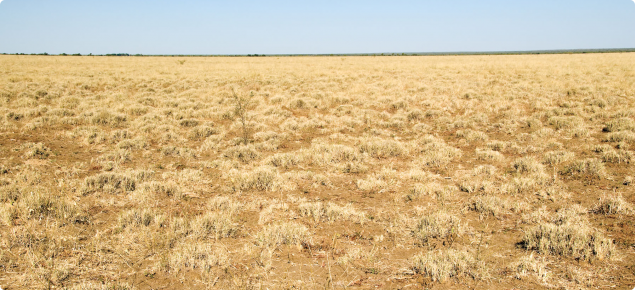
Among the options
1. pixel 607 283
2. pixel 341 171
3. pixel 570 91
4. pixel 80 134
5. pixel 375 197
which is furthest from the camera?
pixel 570 91

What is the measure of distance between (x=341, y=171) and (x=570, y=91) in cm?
1648

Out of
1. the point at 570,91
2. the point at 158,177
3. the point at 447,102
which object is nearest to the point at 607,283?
the point at 158,177

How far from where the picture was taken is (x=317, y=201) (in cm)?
625

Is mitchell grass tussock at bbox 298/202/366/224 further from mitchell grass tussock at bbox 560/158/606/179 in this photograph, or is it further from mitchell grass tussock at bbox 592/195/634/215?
mitchell grass tussock at bbox 560/158/606/179

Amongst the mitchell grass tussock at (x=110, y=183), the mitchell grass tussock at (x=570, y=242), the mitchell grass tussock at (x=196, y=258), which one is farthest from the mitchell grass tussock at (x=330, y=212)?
the mitchell grass tussock at (x=110, y=183)

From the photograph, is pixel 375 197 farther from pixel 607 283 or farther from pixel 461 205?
pixel 607 283

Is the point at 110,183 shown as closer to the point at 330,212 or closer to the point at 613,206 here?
the point at 330,212

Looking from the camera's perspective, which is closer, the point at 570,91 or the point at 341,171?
the point at 341,171

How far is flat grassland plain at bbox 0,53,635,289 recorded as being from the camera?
13.3 feet

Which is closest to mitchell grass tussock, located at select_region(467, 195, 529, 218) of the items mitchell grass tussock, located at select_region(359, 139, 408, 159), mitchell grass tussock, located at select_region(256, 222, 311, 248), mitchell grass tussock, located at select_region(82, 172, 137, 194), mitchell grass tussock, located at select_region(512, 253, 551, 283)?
mitchell grass tussock, located at select_region(512, 253, 551, 283)

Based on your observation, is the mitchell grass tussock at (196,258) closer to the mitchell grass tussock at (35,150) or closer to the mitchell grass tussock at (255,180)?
the mitchell grass tussock at (255,180)

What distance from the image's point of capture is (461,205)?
5.98 m

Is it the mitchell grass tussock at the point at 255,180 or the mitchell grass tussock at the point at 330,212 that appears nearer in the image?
the mitchell grass tussock at the point at 330,212

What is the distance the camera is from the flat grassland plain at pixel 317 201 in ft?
13.3
